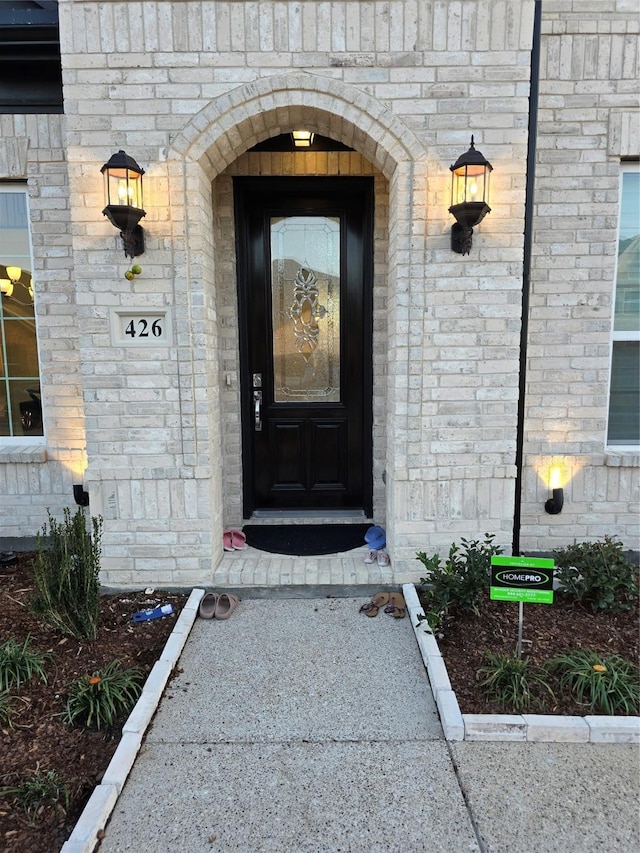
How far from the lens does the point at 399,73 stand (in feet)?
10.0

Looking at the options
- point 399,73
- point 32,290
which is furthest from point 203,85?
point 32,290

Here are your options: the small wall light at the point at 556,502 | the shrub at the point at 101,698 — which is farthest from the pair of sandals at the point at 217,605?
the small wall light at the point at 556,502

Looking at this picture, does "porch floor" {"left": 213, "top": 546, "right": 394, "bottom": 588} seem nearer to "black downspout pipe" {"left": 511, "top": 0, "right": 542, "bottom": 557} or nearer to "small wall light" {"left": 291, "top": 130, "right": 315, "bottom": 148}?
"black downspout pipe" {"left": 511, "top": 0, "right": 542, "bottom": 557}

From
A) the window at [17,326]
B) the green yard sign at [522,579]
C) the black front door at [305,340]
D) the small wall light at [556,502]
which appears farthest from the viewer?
the black front door at [305,340]

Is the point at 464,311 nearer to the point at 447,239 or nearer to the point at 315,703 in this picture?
the point at 447,239

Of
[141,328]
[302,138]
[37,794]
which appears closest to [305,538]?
[141,328]

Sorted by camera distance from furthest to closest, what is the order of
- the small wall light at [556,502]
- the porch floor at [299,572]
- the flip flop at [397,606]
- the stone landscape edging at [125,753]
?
the small wall light at [556,502] < the porch floor at [299,572] < the flip flop at [397,606] < the stone landscape edging at [125,753]

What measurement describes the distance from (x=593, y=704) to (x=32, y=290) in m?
4.59

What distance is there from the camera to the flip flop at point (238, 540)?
12.4ft

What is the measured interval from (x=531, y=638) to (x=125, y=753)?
2170mm

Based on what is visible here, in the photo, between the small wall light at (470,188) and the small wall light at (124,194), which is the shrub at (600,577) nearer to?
the small wall light at (470,188)

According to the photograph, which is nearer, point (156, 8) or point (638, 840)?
point (638, 840)

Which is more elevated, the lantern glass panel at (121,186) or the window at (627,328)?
the lantern glass panel at (121,186)

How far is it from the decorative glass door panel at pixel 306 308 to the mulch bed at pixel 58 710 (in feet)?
6.59
